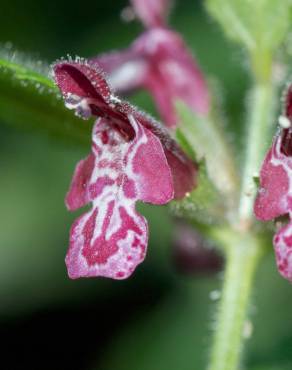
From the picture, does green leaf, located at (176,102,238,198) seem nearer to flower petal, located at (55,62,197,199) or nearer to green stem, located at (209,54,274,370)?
green stem, located at (209,54,274,370)

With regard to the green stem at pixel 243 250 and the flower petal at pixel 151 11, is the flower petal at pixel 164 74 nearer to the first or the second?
the flower petal at pixel 151 11

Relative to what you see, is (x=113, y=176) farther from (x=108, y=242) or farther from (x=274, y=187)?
(x=274, y=187)

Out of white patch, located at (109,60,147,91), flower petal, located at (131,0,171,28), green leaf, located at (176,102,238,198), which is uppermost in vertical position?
flower petal, located at (131,0,171,28)

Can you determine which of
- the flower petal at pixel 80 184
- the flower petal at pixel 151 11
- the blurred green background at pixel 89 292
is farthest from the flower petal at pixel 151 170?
the blurred green background at pixel 89 292

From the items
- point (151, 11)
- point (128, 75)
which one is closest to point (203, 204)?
point (128, 75)

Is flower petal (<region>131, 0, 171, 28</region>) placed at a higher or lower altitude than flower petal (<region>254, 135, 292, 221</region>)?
higher

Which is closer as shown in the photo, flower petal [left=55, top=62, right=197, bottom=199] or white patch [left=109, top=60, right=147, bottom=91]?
flower petal [left=55, top=62, right=197, bottom=199]

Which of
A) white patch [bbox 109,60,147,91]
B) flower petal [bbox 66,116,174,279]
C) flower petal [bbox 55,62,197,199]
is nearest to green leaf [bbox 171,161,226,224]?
flower petal [bbox 55,62,197,199]
